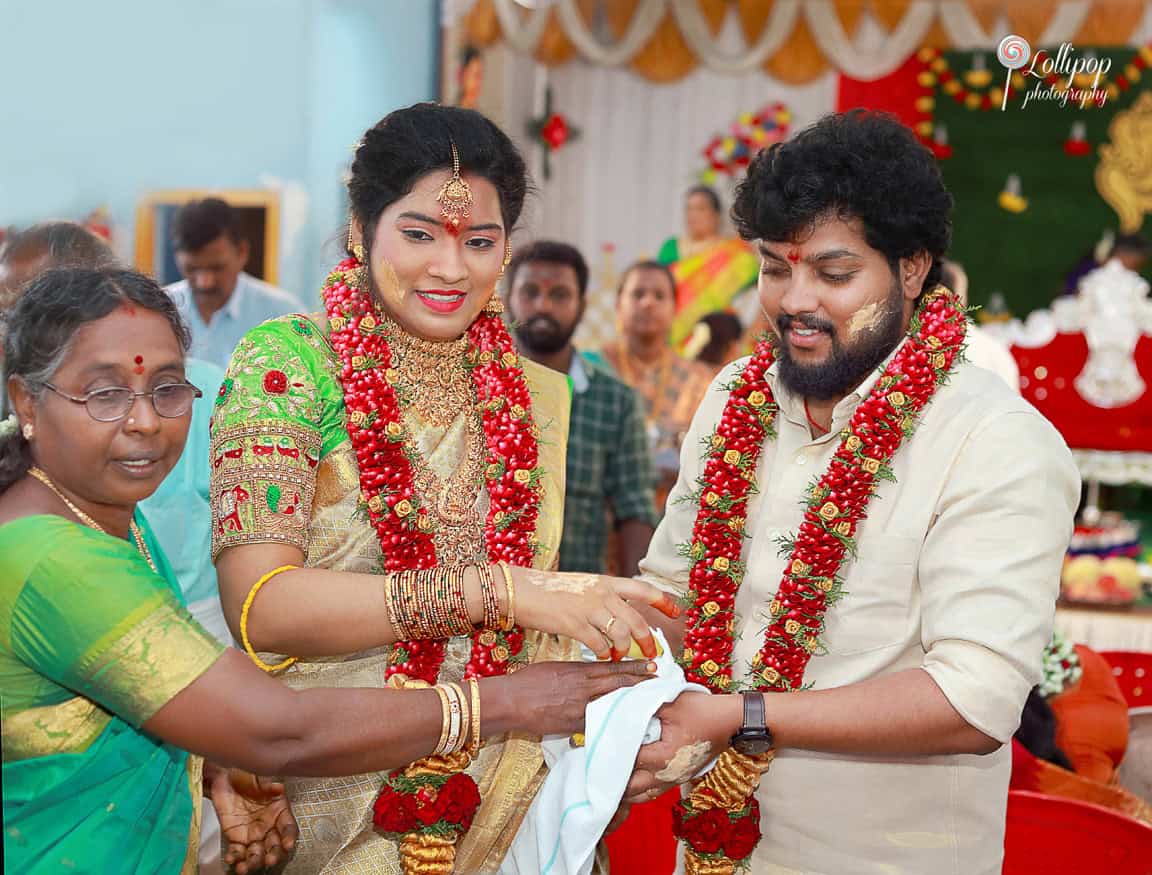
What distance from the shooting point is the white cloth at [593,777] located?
208 centimetres

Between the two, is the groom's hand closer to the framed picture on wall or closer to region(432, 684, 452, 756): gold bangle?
region(432, 684, 452, 756): gold bangle

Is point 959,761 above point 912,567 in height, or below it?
below

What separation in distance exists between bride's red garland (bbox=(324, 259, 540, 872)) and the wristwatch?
0.44m

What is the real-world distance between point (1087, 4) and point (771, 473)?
9.10 meters

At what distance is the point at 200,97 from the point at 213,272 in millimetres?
1649

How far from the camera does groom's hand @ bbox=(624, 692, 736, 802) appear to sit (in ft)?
6.91

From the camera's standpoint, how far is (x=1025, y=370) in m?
9.50

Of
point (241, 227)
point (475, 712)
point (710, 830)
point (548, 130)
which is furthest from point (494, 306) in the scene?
point (548, 130)

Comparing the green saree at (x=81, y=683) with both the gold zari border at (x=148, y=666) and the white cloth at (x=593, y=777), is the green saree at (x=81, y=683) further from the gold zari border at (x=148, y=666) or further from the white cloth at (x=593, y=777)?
the white cloth at (x=593, y=777)

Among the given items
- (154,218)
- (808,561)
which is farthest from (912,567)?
(154,218)

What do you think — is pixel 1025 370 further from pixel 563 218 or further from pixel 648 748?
pixel 648 748

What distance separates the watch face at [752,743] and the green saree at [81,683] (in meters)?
0.86

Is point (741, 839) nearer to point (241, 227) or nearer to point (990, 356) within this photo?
point (990, 356)

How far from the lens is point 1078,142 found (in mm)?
11008
